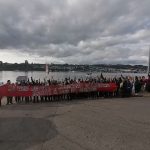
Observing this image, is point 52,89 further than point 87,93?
No

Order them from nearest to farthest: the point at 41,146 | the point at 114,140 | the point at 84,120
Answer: the point at 41,146 → the point at 114,140 → the point at 84,120

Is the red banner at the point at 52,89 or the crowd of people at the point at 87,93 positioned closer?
the red banner at the point at 52,89

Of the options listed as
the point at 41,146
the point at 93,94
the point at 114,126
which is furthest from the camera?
the point at 93,94

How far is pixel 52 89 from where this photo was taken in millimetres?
29578

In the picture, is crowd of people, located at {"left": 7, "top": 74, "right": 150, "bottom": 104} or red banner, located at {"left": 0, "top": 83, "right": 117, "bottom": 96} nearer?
red banner, located at {"left": 0, "top": 83, "right": 117, "bottom": 96}

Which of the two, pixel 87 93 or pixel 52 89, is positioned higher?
pixel 52 89

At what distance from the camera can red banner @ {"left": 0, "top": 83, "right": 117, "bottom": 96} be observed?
92.2ft

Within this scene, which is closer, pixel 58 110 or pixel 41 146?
pixel 41 146

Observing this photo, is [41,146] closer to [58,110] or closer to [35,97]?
[58,110]

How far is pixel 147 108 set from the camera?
23391 mm

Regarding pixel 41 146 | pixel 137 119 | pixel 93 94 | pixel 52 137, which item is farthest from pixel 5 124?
pixel 93 94

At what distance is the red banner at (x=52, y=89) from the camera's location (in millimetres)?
28105

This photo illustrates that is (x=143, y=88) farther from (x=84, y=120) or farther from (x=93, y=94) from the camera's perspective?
(x=84, y=120)

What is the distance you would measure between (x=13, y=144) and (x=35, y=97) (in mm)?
16301
